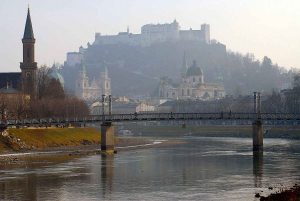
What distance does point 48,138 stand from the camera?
104 metres

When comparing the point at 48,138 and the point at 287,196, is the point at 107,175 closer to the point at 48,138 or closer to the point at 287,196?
the point at 287,196

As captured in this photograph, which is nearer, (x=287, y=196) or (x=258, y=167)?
(x=287, y=196)

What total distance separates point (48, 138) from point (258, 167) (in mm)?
41862

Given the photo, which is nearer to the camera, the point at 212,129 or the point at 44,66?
the point at 44,66

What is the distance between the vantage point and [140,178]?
6128cm

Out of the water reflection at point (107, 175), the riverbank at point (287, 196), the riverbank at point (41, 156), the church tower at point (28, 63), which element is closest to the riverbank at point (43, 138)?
the riverbank at point (41, 156)

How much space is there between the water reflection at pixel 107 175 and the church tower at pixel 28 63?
54739 mm

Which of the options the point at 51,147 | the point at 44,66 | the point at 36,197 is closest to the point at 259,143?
the point at 51,147

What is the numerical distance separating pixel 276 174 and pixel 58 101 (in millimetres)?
73492

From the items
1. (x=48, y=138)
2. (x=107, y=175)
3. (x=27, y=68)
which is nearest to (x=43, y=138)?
(x=48, y=138)

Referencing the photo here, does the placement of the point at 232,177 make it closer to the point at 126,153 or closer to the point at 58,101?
the point at 126,153

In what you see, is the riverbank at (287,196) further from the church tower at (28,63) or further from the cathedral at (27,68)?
the church tower at (28,63)

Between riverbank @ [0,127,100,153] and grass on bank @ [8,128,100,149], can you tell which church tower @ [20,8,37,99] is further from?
riverbank @ [0,127,100,153]

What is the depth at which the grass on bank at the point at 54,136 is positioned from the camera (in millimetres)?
99300
